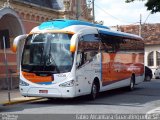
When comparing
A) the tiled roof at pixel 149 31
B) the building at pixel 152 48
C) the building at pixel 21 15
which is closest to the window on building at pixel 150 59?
the building at pixel 152 48

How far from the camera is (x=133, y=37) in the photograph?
27.1 metres

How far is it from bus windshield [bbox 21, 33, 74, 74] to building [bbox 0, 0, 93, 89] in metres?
7.21

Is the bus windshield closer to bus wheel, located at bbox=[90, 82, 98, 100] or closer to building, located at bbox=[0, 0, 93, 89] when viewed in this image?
bus wheel, located at bbox=[90, 82, 98, 100]

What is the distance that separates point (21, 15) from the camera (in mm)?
28625

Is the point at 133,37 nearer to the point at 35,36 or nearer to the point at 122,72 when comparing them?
the point at 122,72

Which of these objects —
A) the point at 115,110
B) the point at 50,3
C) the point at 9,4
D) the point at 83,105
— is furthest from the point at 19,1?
the point at 115,110

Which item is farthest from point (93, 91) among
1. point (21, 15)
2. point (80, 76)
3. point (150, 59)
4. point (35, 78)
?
point (150, 59)

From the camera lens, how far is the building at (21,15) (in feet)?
88.1

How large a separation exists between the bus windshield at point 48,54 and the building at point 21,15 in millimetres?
7213

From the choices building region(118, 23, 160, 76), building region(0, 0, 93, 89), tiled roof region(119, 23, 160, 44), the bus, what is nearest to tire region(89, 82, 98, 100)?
the bus

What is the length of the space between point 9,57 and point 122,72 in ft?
25.5

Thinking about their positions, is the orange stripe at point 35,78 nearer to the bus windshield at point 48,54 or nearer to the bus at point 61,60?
the bus at point 61,60

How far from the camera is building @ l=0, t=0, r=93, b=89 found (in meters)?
26.8

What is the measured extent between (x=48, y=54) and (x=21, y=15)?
11.2 m
